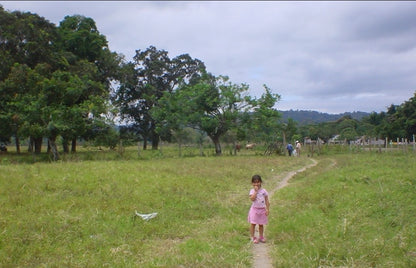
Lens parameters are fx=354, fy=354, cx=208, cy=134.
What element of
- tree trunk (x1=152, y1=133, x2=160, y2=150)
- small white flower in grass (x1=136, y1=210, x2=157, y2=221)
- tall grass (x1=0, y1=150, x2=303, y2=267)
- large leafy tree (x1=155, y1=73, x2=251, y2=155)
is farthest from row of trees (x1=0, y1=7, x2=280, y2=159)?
small white flower in grass (x1=136, y1=210, x2=157, y2=221)

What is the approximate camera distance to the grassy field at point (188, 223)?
551 cm

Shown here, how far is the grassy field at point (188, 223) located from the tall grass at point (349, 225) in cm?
2

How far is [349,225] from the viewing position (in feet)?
22.6

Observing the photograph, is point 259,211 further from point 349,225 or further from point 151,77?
point 151,77

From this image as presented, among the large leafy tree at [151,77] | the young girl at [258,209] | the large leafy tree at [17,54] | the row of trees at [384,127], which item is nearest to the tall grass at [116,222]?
the young girl at [258,209]

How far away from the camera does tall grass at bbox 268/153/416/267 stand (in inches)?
210

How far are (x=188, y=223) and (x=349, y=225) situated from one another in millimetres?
3432

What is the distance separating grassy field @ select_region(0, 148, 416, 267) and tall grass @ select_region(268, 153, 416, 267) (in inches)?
0.8

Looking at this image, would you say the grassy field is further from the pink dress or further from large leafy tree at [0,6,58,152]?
large leafy tree at [0,6,58,152]

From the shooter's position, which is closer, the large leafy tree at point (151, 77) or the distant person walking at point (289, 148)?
the distant person walking at point (289, 148)

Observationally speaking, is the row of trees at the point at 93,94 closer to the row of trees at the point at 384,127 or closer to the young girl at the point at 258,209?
the row of trees at the point at 384,127

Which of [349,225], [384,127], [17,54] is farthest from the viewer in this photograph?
[384,127]

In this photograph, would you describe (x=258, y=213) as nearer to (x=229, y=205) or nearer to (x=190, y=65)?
(x=229, y=205)

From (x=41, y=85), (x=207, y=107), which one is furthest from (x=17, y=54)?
(x=207, y=107)
